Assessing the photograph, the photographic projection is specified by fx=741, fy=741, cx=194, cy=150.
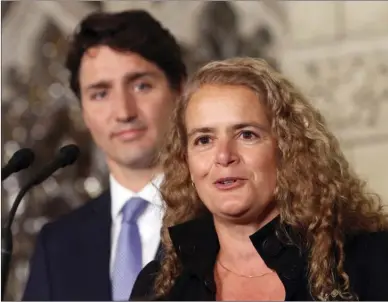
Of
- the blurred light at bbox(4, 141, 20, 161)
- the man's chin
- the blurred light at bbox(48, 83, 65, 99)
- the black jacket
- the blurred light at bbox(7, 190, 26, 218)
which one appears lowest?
the black jacket

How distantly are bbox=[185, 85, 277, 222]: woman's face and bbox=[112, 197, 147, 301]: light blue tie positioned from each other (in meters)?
0.24

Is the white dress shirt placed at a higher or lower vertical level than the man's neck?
lower

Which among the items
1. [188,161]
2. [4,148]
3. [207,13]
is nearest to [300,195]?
[188,161]

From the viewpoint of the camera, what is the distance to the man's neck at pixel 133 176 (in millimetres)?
1796

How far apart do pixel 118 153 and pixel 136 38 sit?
29cm

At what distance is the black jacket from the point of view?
155cm

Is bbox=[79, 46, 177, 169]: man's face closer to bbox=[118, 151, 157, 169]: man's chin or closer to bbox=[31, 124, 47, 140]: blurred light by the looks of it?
bbox=[118, 151, 157, 169]: man's chin

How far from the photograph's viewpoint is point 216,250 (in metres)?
1.65

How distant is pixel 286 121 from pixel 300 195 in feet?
0.54

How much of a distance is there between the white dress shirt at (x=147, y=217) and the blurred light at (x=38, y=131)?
9.8 inches

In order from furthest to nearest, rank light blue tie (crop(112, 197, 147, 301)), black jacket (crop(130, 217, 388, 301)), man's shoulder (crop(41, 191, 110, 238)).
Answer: man's shoulder (crop(41, 191, 110, 238))
light blue tie (crop(112, 197, 147, 301))
black jacket (crop(130, 217, 388, 301))

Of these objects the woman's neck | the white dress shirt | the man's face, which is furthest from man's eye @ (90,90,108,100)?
the woman's neck

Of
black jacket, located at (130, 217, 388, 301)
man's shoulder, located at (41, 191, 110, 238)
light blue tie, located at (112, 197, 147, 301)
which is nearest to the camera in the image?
black jacket, located at (130, 217, 388, 301)

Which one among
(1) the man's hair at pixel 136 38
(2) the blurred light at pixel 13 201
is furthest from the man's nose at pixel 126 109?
(2) the blurred light at pixel 13 201
